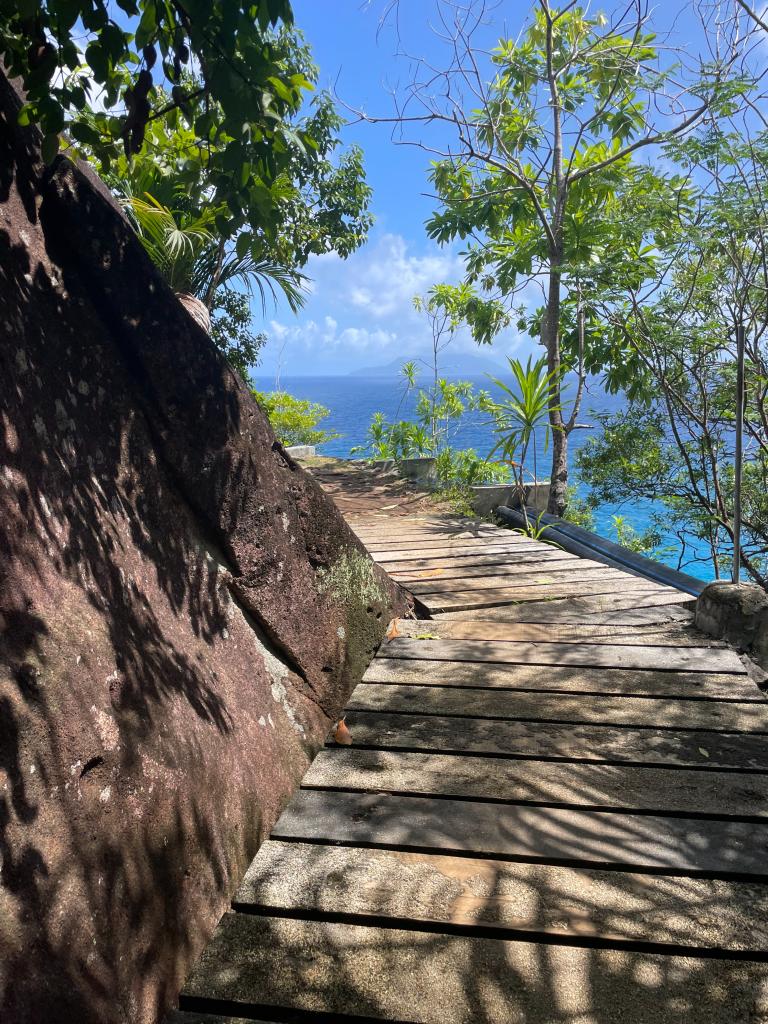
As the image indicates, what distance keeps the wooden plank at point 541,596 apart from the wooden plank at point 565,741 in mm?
1348

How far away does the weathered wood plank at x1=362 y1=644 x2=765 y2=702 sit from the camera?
9.68 feet

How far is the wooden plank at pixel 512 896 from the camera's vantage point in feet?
5.41

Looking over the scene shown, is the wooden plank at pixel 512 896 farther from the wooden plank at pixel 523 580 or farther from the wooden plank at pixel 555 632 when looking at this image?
the wooden plank at pixel 523 580

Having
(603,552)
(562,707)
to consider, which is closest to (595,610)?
(562,707)

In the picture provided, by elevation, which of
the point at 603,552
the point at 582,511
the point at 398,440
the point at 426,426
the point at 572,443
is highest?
the point at 426,426

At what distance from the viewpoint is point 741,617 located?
11.4 feet

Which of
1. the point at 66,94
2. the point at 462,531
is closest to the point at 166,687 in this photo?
the point at 66,94

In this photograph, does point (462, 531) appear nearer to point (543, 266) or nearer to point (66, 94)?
point (543, 266)

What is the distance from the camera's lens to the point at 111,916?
1323 mm

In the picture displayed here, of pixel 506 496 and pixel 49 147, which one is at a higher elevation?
pixel 49 147

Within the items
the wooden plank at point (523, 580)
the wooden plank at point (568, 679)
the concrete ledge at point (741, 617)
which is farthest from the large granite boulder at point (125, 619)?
the concrete ledge at point (741, 617)

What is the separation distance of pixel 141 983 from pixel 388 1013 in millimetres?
471

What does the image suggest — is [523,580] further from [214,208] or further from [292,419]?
[292,419]

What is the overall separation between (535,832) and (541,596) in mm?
2394
